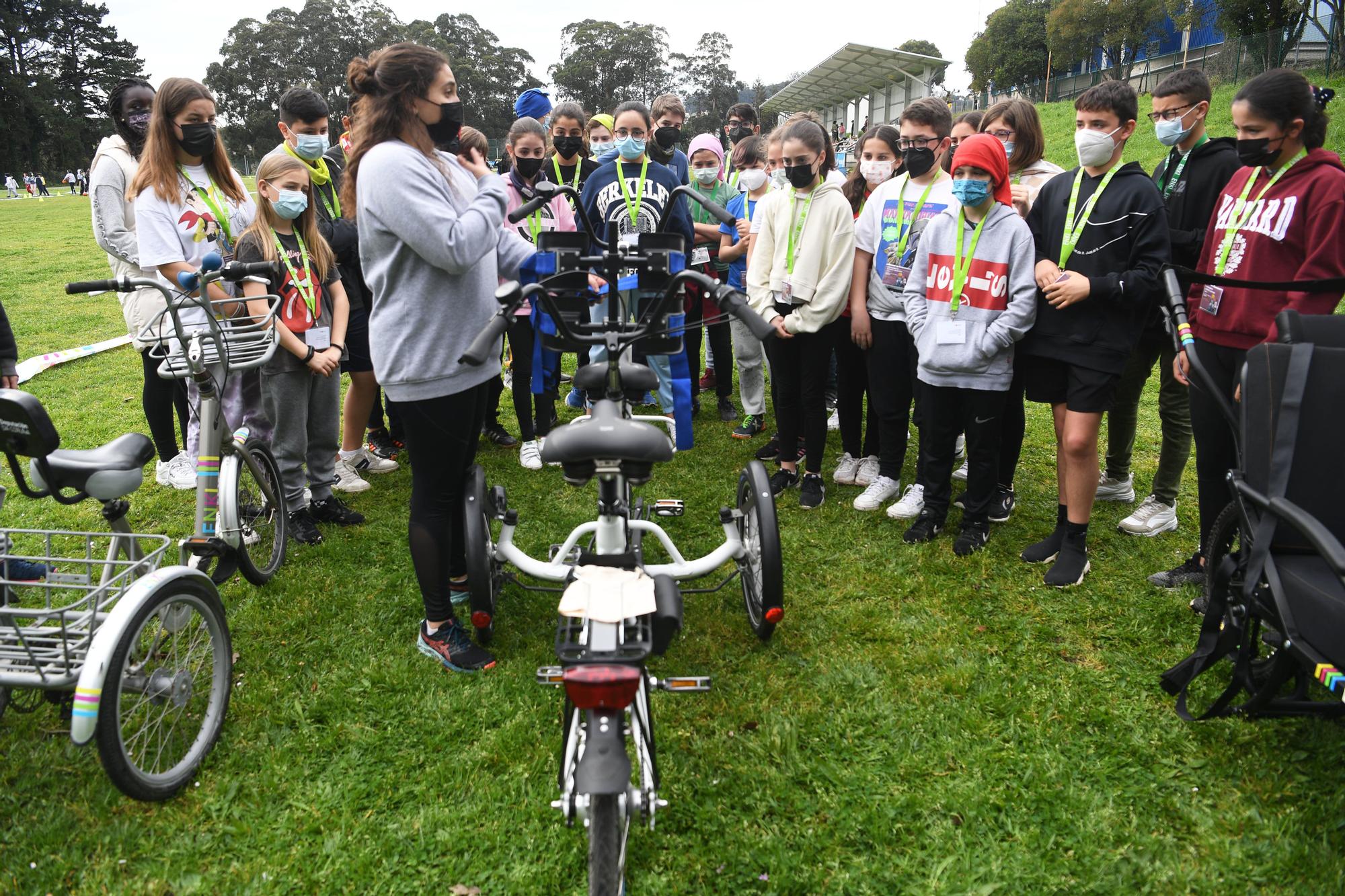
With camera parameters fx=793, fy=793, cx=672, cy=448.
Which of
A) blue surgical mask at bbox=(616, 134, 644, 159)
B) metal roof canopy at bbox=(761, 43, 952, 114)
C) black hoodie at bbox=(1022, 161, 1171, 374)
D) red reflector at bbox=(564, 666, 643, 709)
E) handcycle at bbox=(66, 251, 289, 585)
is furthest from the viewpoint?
metal roof canopy at bbox=(761, 43, 952, 114)

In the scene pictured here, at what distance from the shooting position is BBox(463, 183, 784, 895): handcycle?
197 cm

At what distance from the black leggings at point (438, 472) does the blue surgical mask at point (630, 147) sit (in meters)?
3.02

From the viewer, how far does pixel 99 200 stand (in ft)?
15.8

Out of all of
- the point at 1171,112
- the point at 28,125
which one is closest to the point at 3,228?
the point at 1171,112

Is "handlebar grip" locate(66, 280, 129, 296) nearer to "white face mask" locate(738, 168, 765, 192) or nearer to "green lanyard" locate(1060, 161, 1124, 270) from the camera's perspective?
"green lanyard" locate(1060, 161, 1124, 270)

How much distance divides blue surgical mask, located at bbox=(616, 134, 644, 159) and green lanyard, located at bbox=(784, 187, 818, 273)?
126 cm

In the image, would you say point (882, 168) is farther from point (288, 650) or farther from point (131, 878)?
point (131, 878)

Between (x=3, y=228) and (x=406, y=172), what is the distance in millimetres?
27767

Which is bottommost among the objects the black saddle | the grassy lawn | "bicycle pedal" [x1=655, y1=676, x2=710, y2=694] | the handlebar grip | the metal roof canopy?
the grassy lawn

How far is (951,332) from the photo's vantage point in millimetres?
4074

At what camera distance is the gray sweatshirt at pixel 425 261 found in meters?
2.67

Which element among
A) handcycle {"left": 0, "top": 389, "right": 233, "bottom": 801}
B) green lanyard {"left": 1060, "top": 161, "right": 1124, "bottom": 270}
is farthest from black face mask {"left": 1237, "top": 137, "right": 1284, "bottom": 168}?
handcycle {"left": 0, "top": 389, "right": 233, "bottom": 801}

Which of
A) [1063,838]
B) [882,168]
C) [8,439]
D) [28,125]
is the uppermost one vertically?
[28,125]

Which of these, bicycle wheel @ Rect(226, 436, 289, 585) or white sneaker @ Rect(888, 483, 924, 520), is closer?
bicycle wheel @ Rect(226, 436, 289, 585)
